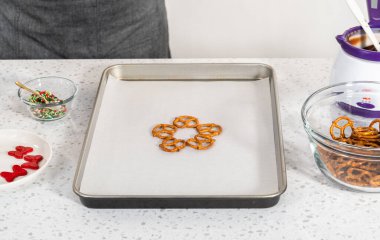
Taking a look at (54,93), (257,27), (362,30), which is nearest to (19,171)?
(54,93)

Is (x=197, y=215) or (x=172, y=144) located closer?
(x=197, y=215)

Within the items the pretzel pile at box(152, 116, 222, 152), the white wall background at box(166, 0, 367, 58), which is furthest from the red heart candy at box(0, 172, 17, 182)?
the white wall background at box(166, 0, 367, 58)

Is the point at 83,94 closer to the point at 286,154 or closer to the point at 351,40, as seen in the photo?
the point at 286,154

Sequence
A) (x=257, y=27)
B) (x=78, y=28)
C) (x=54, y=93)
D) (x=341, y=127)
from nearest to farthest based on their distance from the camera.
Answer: (x=341, y=127)
(x=54, y=93)
(x=78, y=28)
(x=257, y=27)

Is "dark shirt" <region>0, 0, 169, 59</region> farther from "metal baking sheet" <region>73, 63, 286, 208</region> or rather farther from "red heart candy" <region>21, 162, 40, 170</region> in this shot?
"red heart candy" <region>21, 162, 40, 170</region>

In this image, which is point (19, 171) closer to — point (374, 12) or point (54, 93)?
point (54, 93)
